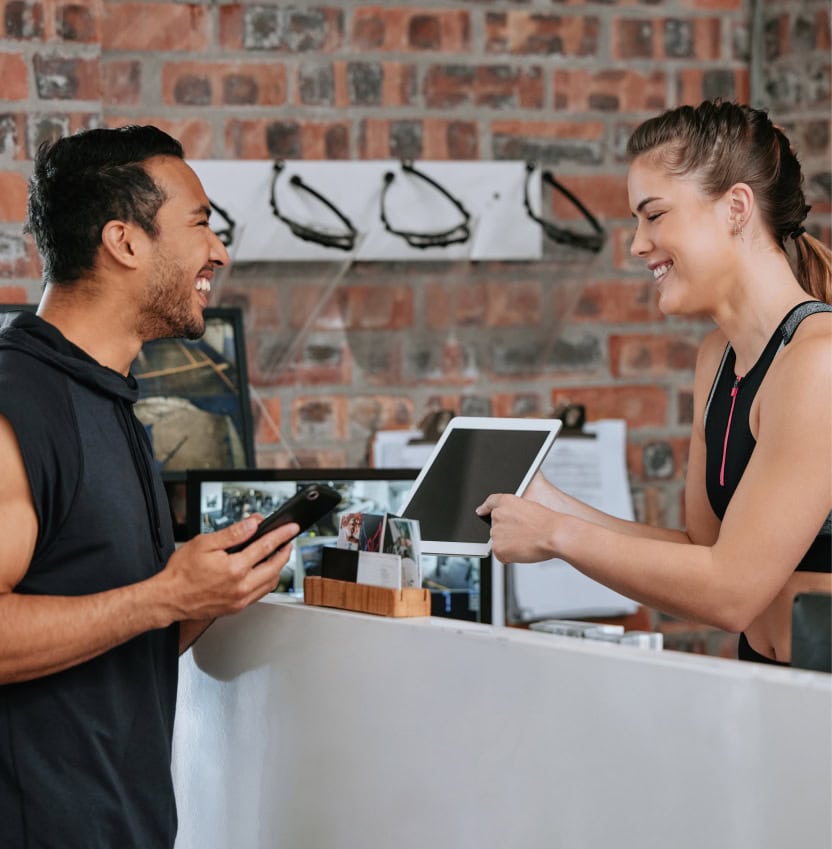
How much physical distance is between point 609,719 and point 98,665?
54 centimetres

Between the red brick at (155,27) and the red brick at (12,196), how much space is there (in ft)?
1.06

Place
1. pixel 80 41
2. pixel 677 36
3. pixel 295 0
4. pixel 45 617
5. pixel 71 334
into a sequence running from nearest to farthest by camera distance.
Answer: pixel 45 617
pixel 71 334
pixel 80 41
pixel 295 0
pixel 677 36

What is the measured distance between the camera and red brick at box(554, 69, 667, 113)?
2.55 metres

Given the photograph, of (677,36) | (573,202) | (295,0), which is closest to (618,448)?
(573,202)

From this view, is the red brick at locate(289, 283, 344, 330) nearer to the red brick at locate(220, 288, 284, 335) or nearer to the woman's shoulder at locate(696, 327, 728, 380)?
the red brick at locate(220, 288, 284, 335)

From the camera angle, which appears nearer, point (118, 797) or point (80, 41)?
point (118, 797)

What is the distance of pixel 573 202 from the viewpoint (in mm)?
2537

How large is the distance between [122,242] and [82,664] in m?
0.48

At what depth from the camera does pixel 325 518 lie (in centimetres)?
213

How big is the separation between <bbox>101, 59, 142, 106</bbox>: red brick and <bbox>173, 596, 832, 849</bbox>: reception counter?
1212 millimetres

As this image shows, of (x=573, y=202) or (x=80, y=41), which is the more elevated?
(x=80, y=41)

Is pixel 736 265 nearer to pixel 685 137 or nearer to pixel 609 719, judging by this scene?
pixel 685 137

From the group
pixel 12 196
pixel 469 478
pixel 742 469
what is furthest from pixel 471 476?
pixel 12 196

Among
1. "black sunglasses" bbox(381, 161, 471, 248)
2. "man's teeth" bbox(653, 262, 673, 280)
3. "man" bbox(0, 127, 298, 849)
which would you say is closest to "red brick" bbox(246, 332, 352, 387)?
"black sunglasses" bbox(381, 161, 471, 248)
